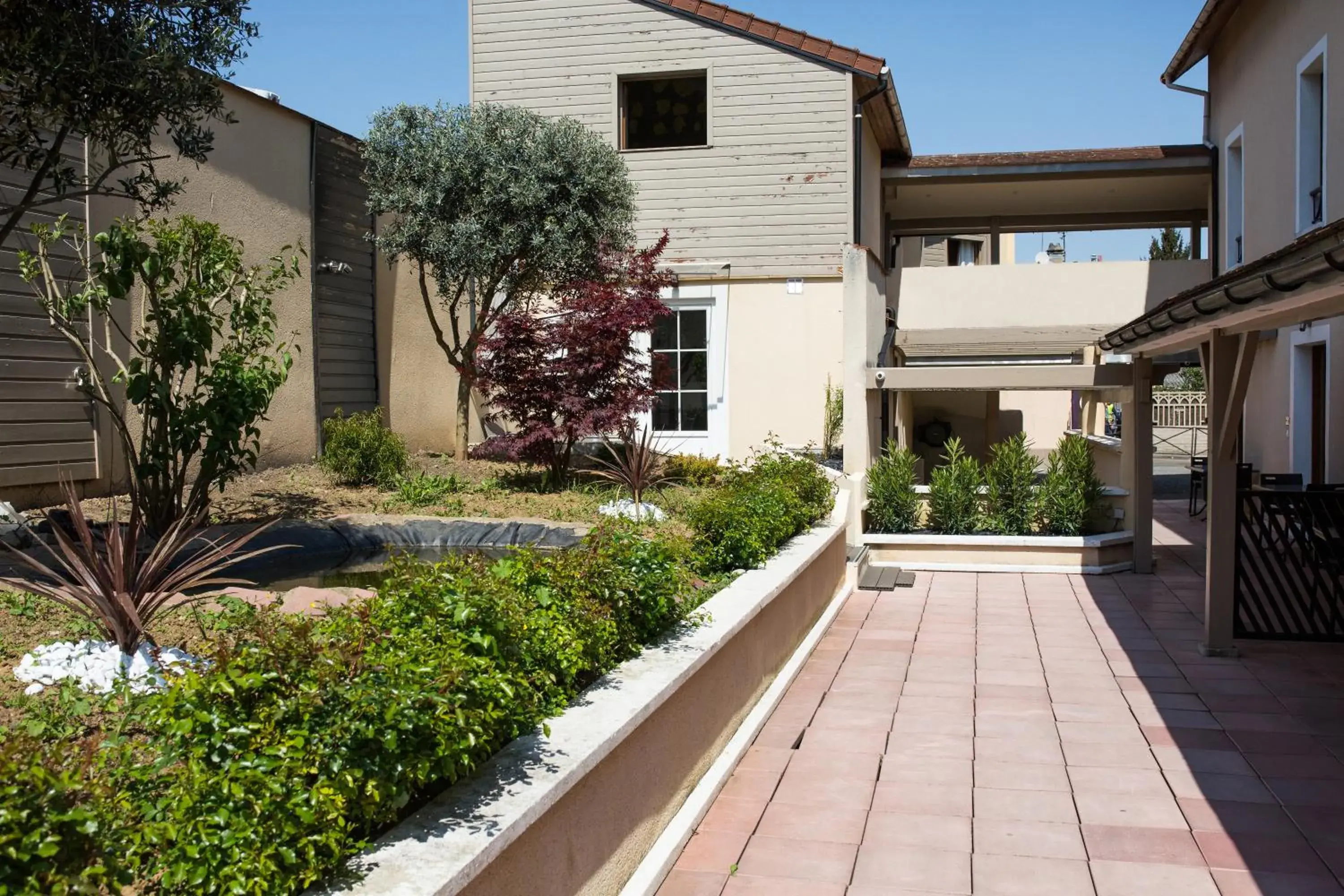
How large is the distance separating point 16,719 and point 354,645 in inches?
65.9

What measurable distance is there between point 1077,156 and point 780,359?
5.36 metres

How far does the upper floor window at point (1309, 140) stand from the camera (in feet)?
36.5

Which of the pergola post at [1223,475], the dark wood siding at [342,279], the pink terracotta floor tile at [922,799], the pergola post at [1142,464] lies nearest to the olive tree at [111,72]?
the pink terracotta floor tile at [922,799]

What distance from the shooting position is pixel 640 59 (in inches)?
607

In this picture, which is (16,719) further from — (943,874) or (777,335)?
(777,335)

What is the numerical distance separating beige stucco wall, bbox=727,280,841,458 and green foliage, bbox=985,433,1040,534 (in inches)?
137

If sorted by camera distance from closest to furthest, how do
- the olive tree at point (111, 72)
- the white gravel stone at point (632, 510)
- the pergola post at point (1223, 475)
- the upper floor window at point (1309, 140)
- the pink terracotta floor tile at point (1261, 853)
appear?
the pink terracotta floor tile at point (1261, 853) → the olive tree at point (111, 72) → the pergola post at point (1223, 475) → the white gravel stone at point (632, 510) → the upper floor window at point (1309, 140)

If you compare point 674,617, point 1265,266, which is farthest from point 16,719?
point 1265,266

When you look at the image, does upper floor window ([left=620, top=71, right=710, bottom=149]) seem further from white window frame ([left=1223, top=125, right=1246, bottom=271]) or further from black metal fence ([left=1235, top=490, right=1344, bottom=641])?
black metal fence ([left=1235, top=490, right=1344, bottom=641])

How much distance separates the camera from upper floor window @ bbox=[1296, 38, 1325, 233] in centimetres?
1112

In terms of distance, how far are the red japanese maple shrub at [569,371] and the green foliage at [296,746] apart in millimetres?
7200

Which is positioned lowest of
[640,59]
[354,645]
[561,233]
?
[354,645]

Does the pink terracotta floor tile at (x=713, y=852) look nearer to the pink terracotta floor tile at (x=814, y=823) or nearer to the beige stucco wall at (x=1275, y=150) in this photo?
the pink terracotta floor tile at (x=814, y=823)

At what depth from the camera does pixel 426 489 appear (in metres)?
11.1
